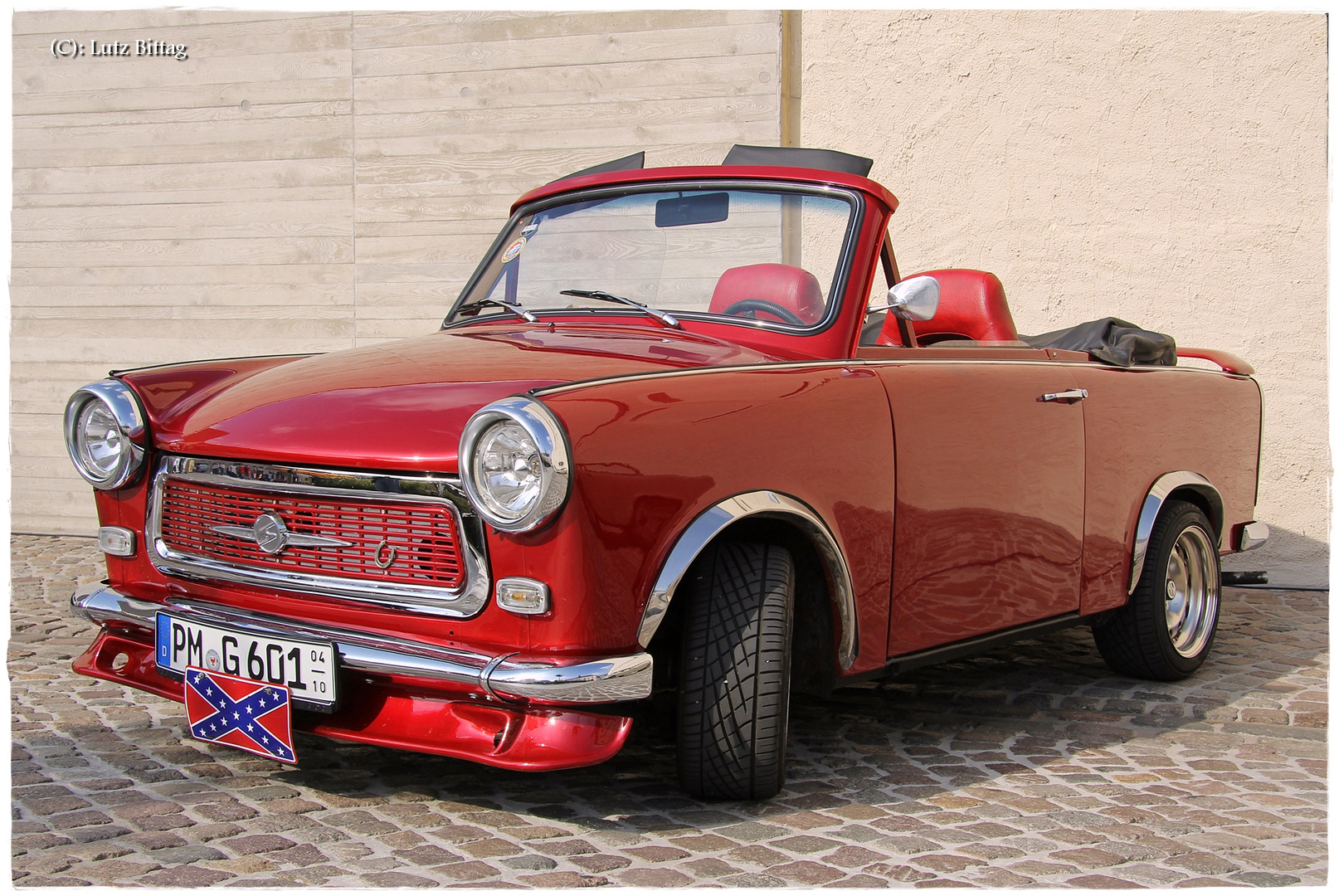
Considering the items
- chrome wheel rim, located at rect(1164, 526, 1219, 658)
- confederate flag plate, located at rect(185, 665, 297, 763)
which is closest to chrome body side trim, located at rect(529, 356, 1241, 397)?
chrome wheel rim, located at rect(1164, 526, 1219, 658)

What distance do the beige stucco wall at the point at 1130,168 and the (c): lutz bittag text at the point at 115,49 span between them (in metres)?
4.11

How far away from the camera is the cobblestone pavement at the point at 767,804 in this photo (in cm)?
274

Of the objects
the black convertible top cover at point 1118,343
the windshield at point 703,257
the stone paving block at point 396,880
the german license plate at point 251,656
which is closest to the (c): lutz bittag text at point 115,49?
the windshield at point 703,257

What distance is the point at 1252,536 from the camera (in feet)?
17.4

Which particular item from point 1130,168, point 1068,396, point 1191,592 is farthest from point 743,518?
point 1130,168

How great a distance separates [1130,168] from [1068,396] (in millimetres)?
3323

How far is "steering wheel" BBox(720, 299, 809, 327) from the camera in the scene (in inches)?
142

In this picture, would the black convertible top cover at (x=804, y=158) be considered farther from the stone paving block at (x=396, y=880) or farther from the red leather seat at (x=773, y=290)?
the stone paving block at (x=396, y=880)

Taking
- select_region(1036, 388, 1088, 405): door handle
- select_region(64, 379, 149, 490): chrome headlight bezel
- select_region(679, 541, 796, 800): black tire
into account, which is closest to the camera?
select_region(679, 541, 796, 800): black tire

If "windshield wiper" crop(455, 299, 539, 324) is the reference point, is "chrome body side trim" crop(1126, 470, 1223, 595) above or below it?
below

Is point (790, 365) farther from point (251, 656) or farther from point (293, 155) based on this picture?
point (293, 155)

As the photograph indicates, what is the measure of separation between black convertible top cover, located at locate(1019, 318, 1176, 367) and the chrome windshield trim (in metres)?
2.55

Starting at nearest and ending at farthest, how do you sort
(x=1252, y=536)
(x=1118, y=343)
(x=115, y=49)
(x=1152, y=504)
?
1. (x=1152, y=504)
2. (x=1118, y=343)
3. (x=1252, y=536)
4. (x=115, y=49)

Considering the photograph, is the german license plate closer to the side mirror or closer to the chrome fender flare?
the chrome fender flare
